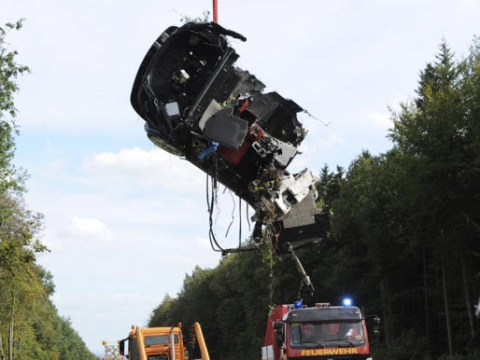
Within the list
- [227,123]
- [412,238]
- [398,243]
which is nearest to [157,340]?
[227,123]

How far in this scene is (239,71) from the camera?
1287cm

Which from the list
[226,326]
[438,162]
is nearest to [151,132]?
[438,162]

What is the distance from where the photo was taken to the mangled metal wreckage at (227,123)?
1255 centimetres

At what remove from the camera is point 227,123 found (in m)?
12.5

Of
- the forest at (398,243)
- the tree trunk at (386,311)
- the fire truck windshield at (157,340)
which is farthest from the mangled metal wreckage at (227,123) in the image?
the tree trunk at (386,311)

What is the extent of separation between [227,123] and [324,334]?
14.7ft

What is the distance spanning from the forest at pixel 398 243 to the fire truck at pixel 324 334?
3.12ft

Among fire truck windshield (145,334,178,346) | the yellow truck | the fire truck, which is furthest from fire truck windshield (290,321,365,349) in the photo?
fire truck windshield (145,334,178,346)

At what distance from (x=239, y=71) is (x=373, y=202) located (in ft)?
97.2

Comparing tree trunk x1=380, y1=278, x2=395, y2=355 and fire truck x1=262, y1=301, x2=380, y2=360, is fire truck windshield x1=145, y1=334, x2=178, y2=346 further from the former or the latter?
tree trunk x1=380, y1=278, x2=395, y2=355

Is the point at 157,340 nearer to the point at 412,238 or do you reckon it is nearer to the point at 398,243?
the point at 412,238

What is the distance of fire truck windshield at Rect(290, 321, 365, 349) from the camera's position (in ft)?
45.3

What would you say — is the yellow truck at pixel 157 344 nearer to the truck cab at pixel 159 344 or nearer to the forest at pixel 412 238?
the truck cab at pixel 159 344

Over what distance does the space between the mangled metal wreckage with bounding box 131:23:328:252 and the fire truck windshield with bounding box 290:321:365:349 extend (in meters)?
1.65
